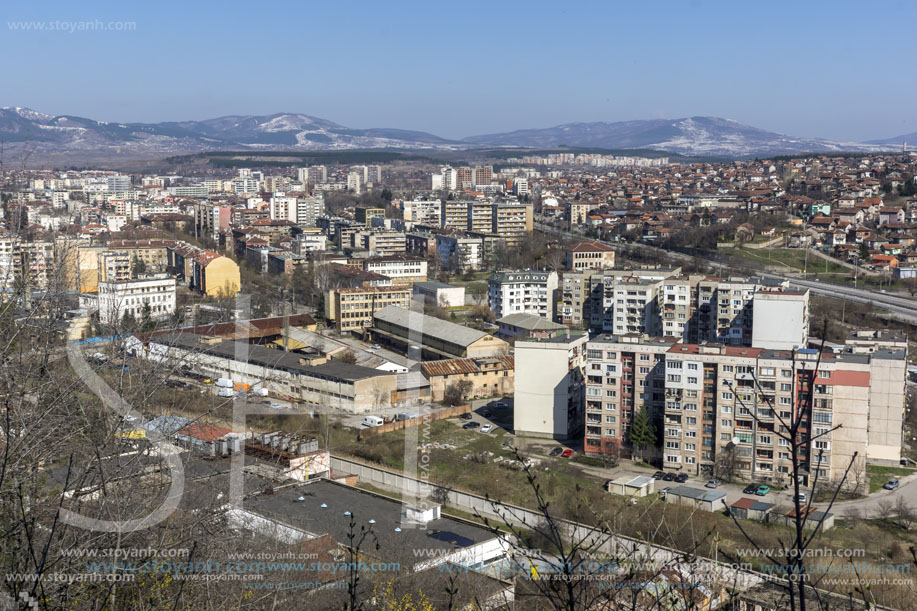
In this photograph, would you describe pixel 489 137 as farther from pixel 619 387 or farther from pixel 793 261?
pixel 619 387

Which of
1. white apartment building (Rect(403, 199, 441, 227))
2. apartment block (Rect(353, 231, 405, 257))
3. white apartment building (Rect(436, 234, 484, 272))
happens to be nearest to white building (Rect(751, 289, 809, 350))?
white apartment building (Rect(436, 234, 484, 272))

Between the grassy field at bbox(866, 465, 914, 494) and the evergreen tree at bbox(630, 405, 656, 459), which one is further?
the evergreen tree at bbox(630, 405, 656, 459)

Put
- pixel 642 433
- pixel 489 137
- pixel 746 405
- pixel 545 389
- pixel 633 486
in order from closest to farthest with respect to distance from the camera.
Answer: pixel 633 486, pixel 746 405, pixel 642 433, pixel 545 389, pixel 489 137

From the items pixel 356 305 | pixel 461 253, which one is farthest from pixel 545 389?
pixel 461 253

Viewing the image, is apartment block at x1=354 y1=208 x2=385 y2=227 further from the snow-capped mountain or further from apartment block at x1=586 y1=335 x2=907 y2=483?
the snow-capped mountain

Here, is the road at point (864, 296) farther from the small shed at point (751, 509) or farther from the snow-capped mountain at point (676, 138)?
the snow-capped mountain at point (676, 138)

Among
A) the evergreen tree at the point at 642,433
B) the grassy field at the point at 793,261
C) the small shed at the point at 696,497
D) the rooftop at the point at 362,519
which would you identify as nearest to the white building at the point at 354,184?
the grassy field at the point at 793,261
